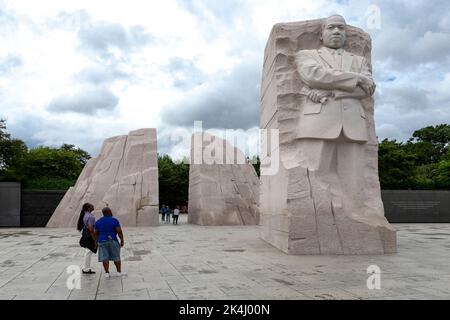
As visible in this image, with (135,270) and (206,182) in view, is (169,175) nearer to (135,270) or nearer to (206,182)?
(206,182)

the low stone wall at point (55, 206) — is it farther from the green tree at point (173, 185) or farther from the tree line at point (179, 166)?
the green tree at point (173, 185)

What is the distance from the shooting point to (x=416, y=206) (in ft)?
71.2

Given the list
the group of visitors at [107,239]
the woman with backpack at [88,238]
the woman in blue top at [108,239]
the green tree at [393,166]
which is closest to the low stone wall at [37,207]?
the woman with backpack at [88,238]

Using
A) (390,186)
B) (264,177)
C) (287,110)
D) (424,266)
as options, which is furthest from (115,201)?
(390,186)

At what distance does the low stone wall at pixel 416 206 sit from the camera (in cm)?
2152

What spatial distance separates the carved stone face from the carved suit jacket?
41cm

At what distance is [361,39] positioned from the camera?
1008 cm

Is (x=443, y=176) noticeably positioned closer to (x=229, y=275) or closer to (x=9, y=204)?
(x=9, y=204)

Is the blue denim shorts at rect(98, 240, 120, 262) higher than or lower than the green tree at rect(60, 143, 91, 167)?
lower

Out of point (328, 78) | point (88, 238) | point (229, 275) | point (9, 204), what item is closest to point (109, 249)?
point (88, 238)

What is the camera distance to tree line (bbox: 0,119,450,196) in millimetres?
29172

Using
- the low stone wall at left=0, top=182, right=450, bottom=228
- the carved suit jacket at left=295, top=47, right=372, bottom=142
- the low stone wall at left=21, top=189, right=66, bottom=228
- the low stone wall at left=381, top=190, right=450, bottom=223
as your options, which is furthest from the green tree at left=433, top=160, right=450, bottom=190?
the low stone wall at left=21, top=189, right=66, bottom=228

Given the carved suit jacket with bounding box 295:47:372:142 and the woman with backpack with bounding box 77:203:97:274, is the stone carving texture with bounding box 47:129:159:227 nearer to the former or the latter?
the carved suit jacket with bounding box 295:47:372:142

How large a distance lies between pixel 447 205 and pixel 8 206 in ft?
69.1
